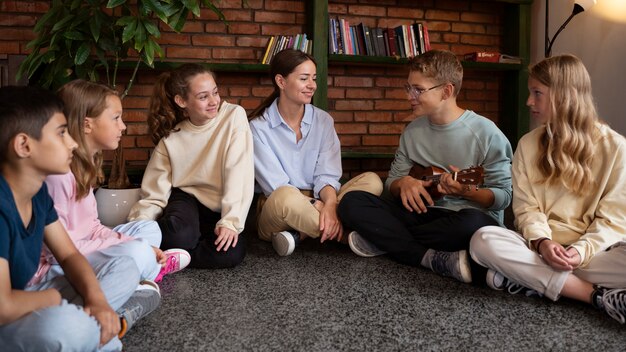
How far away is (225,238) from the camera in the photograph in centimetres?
213

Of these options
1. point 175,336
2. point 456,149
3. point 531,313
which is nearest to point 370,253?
point 456,149

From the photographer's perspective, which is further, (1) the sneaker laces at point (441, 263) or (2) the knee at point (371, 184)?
(2) the knee at point (371, 184)

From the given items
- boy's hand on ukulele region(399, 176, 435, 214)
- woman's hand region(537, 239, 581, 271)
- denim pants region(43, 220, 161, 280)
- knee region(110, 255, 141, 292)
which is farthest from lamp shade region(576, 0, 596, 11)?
knee region(110, 255, 141, 292)

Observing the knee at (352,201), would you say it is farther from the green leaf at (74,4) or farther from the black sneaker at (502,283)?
the green leaf at (74,4)

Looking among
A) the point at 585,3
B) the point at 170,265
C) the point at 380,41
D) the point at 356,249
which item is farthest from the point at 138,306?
the point at 585,3

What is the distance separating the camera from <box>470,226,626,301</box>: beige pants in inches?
64.7

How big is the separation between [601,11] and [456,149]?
174 centimetres

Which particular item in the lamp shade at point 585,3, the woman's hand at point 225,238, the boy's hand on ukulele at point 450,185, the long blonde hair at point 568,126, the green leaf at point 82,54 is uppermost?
the lamp shade at point 585,3

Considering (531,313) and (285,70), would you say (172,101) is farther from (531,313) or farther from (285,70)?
(531,313)

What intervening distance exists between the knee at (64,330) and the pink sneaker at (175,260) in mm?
800

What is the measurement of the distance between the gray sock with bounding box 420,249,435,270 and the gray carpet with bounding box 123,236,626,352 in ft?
0.08

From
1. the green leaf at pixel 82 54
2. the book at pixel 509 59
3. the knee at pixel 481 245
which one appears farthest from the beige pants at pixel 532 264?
the book at pixel 509 59

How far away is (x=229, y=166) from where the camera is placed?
7.48 feet

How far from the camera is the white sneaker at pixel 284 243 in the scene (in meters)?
2.31
